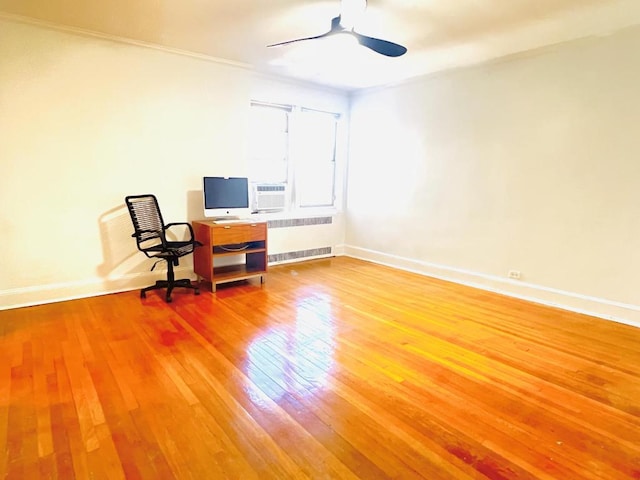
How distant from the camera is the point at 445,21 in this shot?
123 inches

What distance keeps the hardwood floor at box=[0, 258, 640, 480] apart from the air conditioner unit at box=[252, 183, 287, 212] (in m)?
1.81

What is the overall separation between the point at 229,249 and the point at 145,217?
982 millimetres

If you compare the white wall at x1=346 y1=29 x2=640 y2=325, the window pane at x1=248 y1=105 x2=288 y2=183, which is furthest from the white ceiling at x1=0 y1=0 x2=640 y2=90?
the window pane at x1=248 y1=105 x2=288 y2=183

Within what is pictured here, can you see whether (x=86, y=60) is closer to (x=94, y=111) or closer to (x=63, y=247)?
(x=94, y=111)

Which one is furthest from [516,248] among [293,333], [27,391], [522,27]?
[27,391]

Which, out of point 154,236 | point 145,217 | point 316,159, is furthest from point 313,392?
point 316,159

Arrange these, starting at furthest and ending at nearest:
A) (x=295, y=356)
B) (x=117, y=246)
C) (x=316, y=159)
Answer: (x=316, y=159) < (x=117, y=246) < (x=295, y=356)

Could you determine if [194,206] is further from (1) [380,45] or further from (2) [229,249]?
(1) [380,45]

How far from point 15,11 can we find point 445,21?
370 cm

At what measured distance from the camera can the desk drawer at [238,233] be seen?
4.15 meters

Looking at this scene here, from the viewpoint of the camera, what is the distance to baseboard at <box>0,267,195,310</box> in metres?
3.57

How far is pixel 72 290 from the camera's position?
385 centimetres

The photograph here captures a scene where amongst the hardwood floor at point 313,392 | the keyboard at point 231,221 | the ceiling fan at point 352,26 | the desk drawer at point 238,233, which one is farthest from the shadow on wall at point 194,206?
the ceiling fan at point 352,26

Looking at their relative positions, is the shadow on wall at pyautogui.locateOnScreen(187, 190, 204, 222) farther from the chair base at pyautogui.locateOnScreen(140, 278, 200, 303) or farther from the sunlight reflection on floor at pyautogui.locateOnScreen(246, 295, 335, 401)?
the sunlight reflection on floor at pyautogui.locateOnScreen(246, 295, 335, 401)
